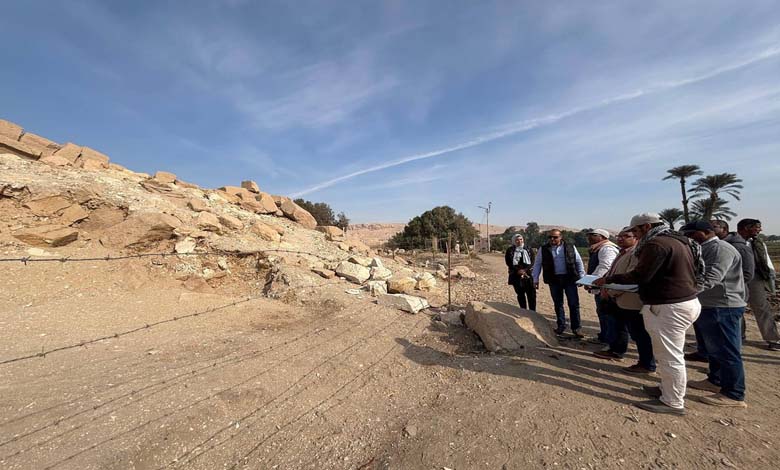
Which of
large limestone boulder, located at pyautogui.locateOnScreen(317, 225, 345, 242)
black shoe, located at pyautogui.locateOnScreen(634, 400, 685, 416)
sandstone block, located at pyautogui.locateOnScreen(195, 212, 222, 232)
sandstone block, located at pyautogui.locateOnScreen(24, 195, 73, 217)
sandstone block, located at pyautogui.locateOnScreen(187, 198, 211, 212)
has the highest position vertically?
sandstone block, located at pyautogui.locateOnScreen(187, 198, 211, 212)

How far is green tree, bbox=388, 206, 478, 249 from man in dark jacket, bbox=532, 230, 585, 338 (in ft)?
86.2

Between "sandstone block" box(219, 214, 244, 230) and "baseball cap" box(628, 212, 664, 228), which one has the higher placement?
"sandstone block" box(219, 214, 244, 230)

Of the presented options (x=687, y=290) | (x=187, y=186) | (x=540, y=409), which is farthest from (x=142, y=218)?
(x=687, y=290)

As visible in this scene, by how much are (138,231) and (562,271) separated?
918cm

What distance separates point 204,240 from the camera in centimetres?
832

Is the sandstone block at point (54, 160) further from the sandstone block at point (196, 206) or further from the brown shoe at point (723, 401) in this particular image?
the brown shoe at point (723, 401)

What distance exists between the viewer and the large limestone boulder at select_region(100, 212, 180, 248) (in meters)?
7.47

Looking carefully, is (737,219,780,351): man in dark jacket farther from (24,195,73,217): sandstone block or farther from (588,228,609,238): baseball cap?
(24,195,73,217): sandstone block

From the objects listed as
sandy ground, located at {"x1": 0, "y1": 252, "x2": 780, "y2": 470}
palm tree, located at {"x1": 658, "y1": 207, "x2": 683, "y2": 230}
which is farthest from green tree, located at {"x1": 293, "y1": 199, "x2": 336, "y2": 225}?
palm tree, located at {"x1": 658, "y1": 207, "x2": 683, "y2": 230}

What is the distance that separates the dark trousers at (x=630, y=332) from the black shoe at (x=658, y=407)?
879 millimetres

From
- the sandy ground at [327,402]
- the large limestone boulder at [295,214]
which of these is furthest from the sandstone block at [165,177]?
the sandy ground at [327,402]

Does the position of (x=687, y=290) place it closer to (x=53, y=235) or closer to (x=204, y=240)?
(x=204, y=240)

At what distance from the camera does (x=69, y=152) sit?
10953mm

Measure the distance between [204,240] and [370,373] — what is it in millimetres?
6631
